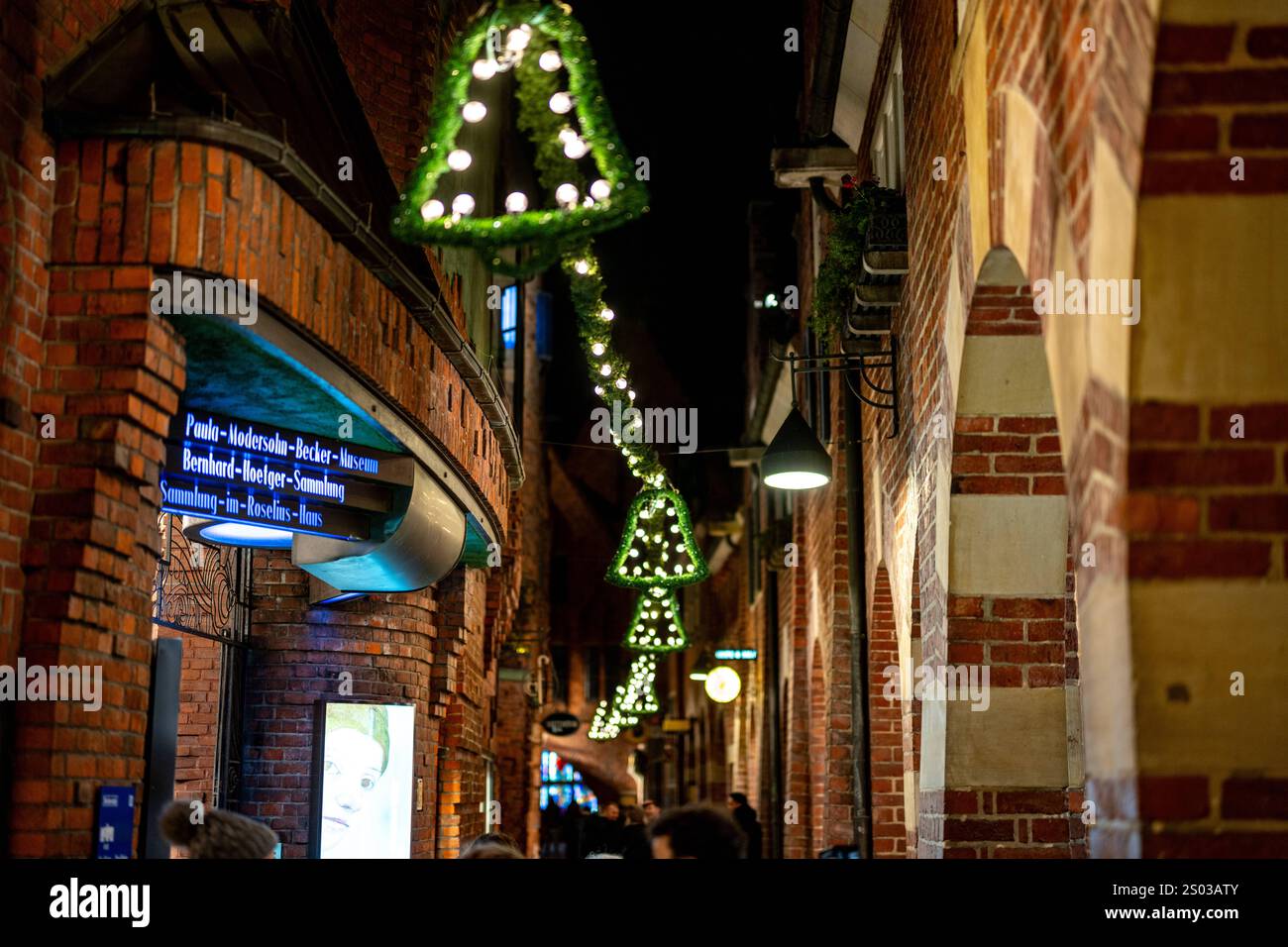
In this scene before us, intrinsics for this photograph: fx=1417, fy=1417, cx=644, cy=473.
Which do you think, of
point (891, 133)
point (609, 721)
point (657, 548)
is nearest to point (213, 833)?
point (891, 133)

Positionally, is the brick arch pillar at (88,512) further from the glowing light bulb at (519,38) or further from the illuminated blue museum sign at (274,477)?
the glowing light bulb at (519,38)

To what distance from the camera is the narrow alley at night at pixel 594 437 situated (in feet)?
10.1

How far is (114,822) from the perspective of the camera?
15.1 feet

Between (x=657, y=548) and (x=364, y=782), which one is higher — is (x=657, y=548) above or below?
above

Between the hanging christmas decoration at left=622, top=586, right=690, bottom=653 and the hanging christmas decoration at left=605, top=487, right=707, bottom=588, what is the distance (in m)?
2.22

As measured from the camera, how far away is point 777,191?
17703mm

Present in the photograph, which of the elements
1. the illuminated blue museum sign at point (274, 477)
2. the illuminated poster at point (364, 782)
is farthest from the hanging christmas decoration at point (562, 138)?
the illuminated poster at point (364, 782)

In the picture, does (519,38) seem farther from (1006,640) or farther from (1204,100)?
(1006,640)

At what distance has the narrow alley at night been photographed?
3090 millimetres

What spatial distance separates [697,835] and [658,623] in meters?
9.84

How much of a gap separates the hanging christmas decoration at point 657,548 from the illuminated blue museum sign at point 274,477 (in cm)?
356
